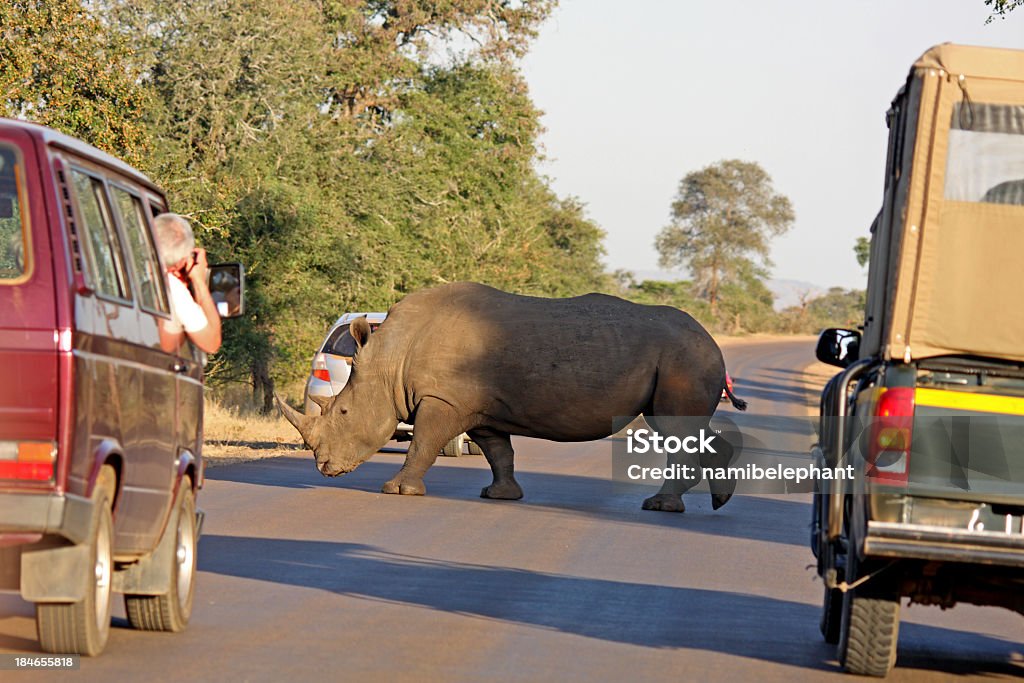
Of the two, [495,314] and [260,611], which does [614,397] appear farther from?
[260,611]

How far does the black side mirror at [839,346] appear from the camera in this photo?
10.0 metres

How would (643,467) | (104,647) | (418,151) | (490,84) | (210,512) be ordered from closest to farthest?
(104,647) < (210,512) < (643,467) < (418,151) < (490,84)

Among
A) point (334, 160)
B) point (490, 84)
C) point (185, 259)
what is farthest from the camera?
point (490, 84)

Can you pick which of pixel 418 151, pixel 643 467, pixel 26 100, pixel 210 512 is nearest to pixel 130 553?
pixel 210 512

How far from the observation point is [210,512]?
48.2 feet

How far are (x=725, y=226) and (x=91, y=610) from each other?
9902 centimetres

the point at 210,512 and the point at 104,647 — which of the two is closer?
the point at 104,647

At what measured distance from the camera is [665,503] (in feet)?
56.0

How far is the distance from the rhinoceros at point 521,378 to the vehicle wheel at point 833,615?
7752 millimetres

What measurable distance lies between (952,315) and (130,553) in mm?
3944

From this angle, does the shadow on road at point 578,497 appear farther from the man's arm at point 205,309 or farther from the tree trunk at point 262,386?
the tree trunk at point 262,386

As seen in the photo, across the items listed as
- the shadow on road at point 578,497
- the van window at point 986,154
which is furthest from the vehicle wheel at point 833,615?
the shadow on road at point 578,497

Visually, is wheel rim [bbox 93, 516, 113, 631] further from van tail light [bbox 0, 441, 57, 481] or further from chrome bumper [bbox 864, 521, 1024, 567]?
chrome bumper [bbox 864, 521, 1024, 567]

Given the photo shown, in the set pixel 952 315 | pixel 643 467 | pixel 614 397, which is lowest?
pixel 643 467
